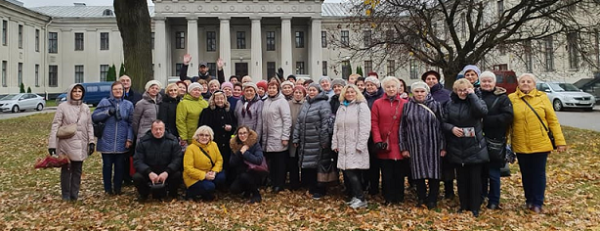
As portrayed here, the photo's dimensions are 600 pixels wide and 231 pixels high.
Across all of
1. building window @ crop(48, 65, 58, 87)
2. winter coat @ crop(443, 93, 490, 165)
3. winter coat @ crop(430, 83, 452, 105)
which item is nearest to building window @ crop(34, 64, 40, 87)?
building window @ crop(48, 65, 58, 87)

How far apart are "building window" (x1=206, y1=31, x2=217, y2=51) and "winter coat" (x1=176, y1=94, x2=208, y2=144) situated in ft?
142

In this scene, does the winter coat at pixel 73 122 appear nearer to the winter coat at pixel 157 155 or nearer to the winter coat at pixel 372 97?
the winter coat at pixel 157 155

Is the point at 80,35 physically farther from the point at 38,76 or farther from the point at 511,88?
the point at 511,88

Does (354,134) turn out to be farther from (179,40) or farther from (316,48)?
(179,40)

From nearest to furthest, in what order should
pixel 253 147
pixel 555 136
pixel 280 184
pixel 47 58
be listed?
pixel 555 136, pixel 253 147, pixel 280 184, pixel 47 58

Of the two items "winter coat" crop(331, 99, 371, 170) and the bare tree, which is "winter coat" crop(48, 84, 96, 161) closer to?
"winter coat" crop(331, 99, 371, 170)

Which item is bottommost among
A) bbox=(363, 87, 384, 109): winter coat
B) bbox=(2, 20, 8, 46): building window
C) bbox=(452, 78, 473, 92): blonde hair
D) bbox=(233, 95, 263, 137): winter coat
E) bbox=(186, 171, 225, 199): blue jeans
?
bbox=(186, 171, 225, 199): blue jeans

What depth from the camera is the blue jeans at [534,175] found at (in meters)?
5.71

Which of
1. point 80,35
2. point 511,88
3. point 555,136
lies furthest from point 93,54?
point 555,136

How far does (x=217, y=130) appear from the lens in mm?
7121

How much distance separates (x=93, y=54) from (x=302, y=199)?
51828 mm

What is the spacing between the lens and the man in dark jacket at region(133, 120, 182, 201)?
647 centimetres

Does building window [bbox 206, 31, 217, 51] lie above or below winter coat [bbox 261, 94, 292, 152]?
above

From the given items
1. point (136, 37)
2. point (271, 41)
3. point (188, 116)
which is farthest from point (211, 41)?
point (188, 116)
